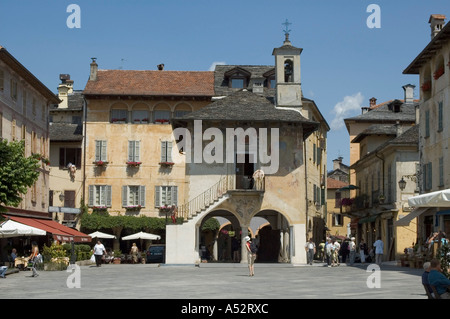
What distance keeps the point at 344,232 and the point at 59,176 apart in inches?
1768

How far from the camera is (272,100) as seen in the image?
49.5 metres

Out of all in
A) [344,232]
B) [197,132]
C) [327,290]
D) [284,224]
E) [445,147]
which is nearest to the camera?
[327,290]

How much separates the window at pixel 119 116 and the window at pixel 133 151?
175 centimetres

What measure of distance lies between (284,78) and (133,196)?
15783 millimetres

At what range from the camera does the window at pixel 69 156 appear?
193 feet

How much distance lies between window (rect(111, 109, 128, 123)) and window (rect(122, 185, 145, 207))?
4.82 metres

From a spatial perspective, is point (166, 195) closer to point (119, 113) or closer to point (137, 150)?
point (137, 150)

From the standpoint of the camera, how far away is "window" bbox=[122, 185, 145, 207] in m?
57.7

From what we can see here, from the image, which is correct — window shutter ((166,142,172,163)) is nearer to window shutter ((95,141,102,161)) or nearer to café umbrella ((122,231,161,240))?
window shutter ((95,141,102,161))

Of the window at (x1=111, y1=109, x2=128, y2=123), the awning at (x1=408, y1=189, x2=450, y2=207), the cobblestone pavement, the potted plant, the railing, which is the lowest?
the potted plant

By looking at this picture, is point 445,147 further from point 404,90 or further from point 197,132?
point 404,90

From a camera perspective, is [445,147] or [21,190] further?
[445,147]

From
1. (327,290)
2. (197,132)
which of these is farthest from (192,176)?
(327,290)

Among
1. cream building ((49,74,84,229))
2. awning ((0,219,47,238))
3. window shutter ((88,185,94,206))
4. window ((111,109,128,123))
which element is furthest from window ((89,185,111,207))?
awning ((0,219,47,238))
